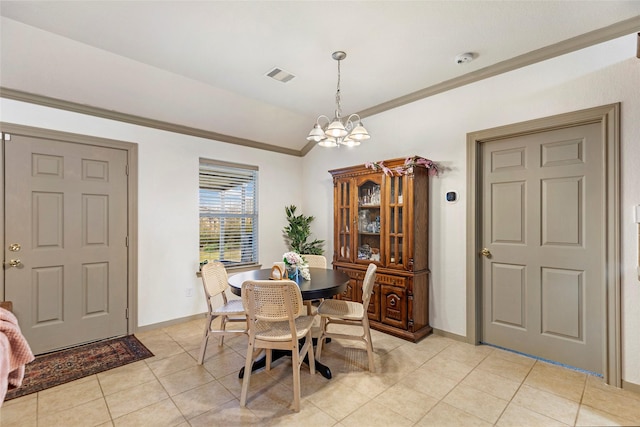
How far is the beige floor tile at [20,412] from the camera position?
1940 millimetres

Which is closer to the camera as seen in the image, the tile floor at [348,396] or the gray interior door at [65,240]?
the tile floor at [348,396]

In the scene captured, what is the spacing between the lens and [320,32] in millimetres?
2412

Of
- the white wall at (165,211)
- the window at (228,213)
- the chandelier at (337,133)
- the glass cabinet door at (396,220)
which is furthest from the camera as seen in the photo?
the window at (228,213)

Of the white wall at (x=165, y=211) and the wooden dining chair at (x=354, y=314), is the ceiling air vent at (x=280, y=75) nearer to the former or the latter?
the white wall at (x=165, y=211)

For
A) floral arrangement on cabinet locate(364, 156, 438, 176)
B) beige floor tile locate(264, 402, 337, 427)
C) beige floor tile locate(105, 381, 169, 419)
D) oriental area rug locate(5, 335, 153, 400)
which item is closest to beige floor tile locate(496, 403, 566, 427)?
beige floor tile locate(264, 402, 337, 427)

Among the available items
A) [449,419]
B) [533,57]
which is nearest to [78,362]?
[449,419]

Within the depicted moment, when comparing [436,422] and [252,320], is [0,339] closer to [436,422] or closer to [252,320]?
[252,320]

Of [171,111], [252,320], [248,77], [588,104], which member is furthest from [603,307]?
[171,111]

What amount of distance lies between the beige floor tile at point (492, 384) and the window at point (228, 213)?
10.4 ft

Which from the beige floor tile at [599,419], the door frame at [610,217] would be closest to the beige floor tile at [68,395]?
the beige floor tile at [599,419]

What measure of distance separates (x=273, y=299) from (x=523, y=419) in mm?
1819

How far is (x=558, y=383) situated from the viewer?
7.82 feet

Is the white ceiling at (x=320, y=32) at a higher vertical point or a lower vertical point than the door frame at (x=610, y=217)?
higher

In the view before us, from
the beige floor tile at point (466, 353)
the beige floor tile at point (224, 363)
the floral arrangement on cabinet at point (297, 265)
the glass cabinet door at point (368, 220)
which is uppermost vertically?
the glass cabinet door at point (368, 220)
